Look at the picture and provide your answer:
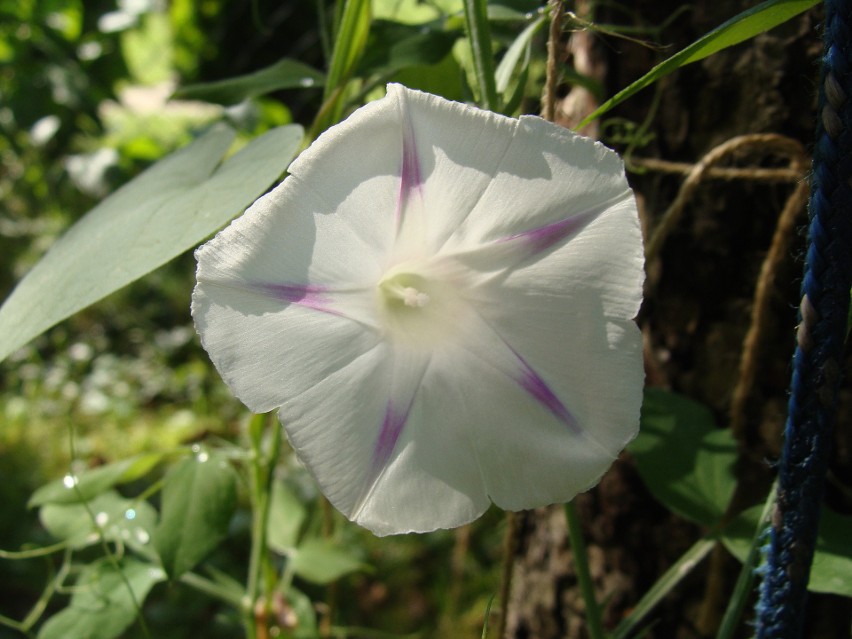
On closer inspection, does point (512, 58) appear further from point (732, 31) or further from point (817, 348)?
point (817, 348)

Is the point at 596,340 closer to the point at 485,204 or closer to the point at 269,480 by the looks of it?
the point at 485,204

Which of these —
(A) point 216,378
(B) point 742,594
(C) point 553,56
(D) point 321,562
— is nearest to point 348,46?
(C) point 553,56

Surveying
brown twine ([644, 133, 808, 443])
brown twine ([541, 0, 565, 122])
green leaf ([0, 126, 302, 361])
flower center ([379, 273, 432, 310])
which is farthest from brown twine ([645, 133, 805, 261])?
green leaf ([0, 126, 302, 361])

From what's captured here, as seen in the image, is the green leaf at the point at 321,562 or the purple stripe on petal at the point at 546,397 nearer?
the purple stripe on petal at the point at 546,397

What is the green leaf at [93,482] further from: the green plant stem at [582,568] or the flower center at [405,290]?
the green plant stem at [582,568]

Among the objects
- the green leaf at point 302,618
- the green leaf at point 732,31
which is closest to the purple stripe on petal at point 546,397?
the green leaf at point 732,31

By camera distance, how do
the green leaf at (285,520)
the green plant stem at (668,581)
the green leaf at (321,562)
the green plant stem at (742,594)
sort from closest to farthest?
the green plant stem at (742,594)
the green plant stem at (668,581)
the green leaf at (321,562)
the green leaf at (285,520)
